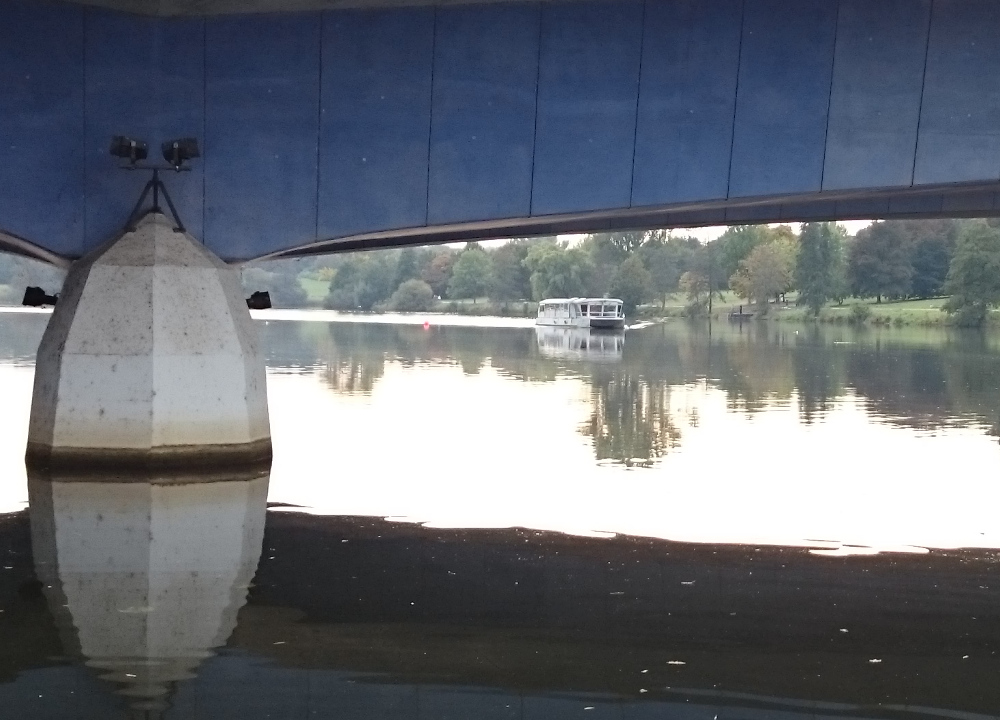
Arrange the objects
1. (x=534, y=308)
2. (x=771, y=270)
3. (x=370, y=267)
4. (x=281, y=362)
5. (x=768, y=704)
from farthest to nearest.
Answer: (x=370, y=267), (x=534, y=308), (x=771, y=270), (x=281, y=362), (x=768, y=704)

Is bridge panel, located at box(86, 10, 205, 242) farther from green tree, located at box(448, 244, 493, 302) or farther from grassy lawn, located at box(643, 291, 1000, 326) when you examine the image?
green tree, located at box(448, 244, 493, 302)

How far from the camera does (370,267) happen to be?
596ft

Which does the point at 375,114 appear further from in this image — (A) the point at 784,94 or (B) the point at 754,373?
(B) the point at 754,373

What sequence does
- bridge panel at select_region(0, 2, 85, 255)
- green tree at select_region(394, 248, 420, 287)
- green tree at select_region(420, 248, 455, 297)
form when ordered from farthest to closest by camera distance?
green tree at select_region(420, 248, 455, 297), green tree at select_region(394, 248, 420, 287), bridge panel at select_region(0, 2, 85, 255)

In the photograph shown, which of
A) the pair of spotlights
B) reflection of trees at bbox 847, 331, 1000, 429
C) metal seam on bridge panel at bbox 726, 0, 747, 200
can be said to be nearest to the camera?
the pair of spotlights

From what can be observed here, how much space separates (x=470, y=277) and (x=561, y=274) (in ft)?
48.7

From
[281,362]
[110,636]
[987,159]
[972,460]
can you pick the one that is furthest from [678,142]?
[281,362]

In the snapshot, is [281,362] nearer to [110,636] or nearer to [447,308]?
[110,636]

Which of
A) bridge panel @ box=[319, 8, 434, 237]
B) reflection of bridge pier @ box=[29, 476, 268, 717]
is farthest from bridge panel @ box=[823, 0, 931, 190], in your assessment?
reflection of bridge pier @ box=[29, 476, 268, 717]

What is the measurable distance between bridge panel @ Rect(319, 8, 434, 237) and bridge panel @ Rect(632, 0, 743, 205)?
3.31 m

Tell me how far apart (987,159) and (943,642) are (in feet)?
39.0

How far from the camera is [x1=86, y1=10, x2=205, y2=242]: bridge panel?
20406 millimetres

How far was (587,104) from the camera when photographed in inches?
836

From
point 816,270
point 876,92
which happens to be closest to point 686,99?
point 876,92
